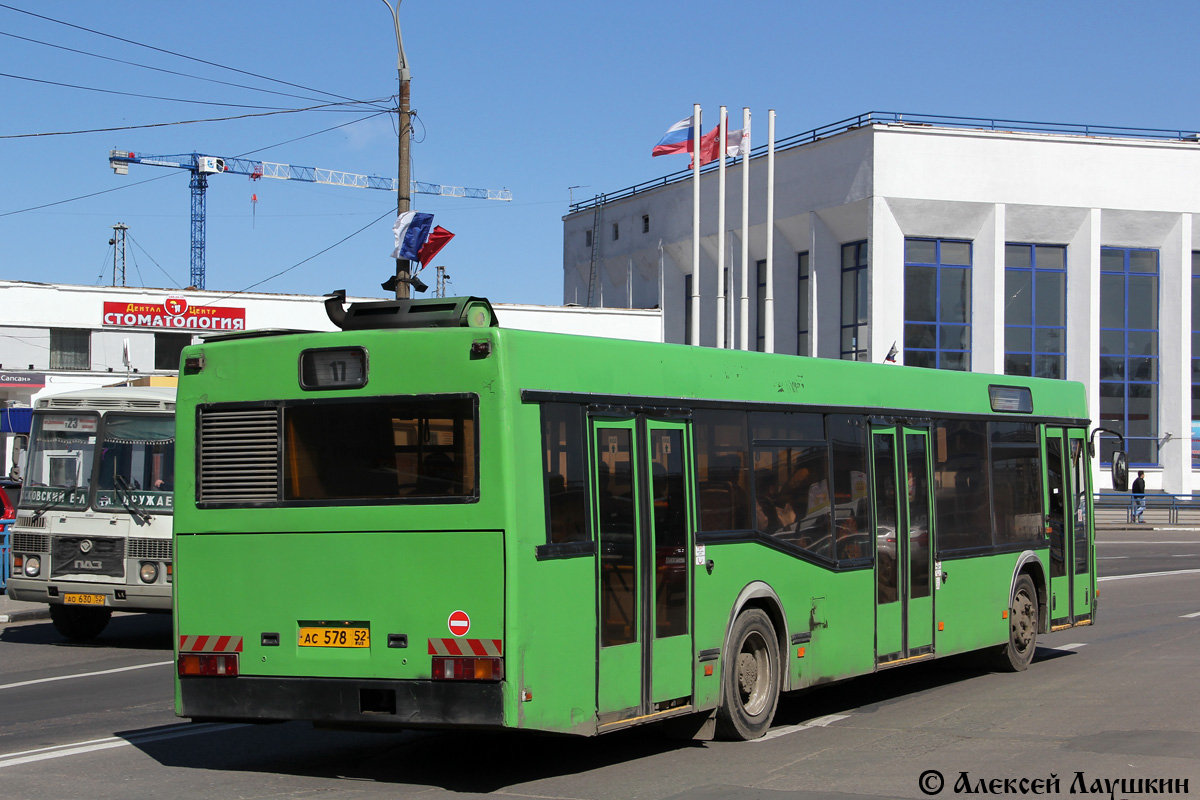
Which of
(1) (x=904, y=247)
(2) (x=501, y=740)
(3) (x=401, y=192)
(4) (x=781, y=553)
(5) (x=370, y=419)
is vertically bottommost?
(2) (x=501, y=740)

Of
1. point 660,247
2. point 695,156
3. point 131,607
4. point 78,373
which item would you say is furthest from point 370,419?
point 660,247

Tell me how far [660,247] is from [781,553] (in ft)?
172

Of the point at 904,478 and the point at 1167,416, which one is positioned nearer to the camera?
the point at 904,478

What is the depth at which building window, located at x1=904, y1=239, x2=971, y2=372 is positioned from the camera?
50281mm

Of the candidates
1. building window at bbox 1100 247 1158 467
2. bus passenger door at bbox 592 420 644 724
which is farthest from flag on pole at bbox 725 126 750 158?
Answer: bus passenger door at bbox 592 420 644 724

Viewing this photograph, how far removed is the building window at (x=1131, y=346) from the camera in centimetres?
5241

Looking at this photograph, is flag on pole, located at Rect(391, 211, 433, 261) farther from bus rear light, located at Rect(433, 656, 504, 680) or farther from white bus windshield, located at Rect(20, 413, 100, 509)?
bus rear light, located at Rect(433, 656, 504, 680)

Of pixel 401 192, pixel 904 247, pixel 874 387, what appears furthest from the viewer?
pixel 904 247

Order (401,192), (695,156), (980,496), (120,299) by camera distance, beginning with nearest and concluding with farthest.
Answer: (980,496)
(401,192)
(695,156)
(120,299)

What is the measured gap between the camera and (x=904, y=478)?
11477 mm

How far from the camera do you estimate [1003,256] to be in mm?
50094

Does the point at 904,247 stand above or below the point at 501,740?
above

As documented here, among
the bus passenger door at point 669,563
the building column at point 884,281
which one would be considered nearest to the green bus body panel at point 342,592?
the bus passenger door at point 669,563

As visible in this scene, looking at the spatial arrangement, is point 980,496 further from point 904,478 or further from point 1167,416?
point 1167,416
